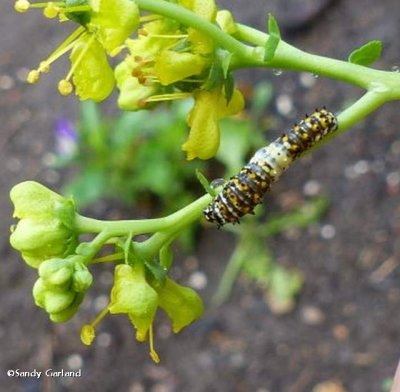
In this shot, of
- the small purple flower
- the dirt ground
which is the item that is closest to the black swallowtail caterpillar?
the dirt ground

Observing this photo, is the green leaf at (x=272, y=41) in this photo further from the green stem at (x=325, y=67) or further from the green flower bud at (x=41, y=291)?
the green flower bud at (x=41, y=291)

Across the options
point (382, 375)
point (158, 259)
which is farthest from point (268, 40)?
point (382, 375)

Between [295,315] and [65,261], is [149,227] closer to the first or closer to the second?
[65,261]

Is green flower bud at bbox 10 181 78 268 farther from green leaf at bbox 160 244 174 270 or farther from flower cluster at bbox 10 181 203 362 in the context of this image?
green leaf at bbox 160 244 174 270

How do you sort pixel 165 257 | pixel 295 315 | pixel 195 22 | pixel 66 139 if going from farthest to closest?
pixel 66 139
pixel 295 315
pixel 165 257
pixel 195 22

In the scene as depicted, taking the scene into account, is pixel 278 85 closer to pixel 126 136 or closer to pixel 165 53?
pixel 126 136

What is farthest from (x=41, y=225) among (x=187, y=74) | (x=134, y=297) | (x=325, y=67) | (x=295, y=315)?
(x=295, y=315)
